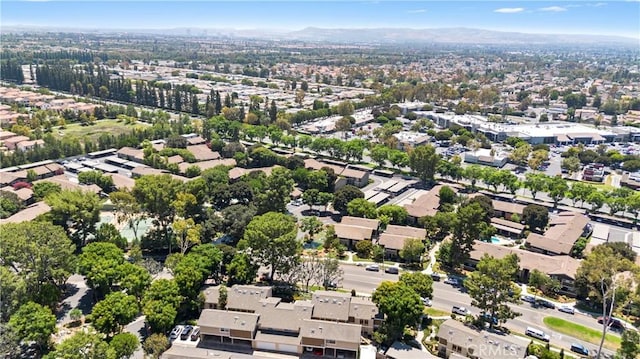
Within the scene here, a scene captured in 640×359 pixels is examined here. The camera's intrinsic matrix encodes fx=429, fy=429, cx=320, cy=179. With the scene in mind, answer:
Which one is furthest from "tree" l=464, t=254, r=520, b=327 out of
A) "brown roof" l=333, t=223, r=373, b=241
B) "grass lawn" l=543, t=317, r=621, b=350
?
"brown roof" l=333, t=223, r=373, b=241

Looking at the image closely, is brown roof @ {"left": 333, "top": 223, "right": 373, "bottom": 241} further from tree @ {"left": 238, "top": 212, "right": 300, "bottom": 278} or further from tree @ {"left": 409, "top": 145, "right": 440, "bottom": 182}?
tree @ {"left": 409, "top": 145, "right": 440, "bottom": 182}

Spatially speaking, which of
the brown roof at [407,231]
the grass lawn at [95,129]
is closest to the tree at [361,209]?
the brown roof at [407,231]

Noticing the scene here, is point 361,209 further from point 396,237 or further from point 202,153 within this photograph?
point 202,153

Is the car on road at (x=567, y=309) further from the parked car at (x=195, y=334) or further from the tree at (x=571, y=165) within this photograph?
the tree at (x=571, y=165)

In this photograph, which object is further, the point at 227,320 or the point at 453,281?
the point at 453,281

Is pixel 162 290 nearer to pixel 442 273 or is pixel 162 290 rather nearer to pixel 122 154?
pixel 442 273

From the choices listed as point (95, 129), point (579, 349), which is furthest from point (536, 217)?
point (95, 129)
